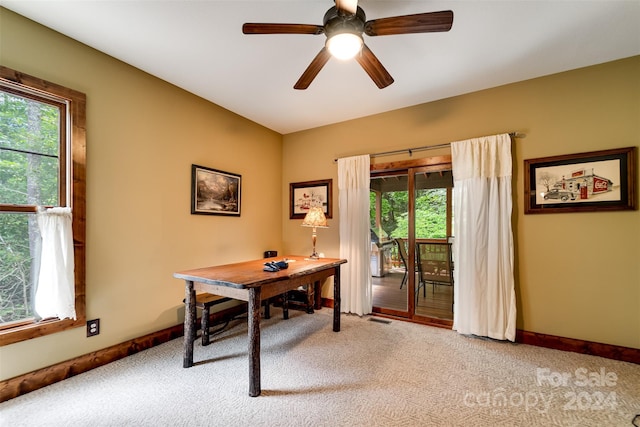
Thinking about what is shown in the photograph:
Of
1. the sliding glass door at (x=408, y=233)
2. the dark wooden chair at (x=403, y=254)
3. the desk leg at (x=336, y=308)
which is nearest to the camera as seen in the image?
the desk leg at (x=336, y=308)

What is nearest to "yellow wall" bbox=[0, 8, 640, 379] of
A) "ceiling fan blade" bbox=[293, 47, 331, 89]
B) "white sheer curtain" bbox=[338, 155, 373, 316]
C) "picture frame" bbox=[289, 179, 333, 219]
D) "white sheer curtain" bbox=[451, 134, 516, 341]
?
"white sheer curtain" bbox=[451, 134, 516, 341]

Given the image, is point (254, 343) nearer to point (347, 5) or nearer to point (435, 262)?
point (347, 5)

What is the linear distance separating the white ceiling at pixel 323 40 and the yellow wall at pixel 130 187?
0.20 metres

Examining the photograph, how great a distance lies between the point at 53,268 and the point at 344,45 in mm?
2508

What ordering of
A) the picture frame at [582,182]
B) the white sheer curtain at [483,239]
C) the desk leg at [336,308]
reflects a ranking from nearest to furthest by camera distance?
1. the picture frame at [582,182]
2. the white sheer curtain at [483,239]
3. the desk leg at [336,308]

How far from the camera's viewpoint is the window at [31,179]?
6.01ft

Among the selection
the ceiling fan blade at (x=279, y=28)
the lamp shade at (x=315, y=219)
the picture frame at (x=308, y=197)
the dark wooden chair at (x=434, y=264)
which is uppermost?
the ceiling fan blade at (x=279, y=28)

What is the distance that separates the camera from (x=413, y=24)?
1501 mm

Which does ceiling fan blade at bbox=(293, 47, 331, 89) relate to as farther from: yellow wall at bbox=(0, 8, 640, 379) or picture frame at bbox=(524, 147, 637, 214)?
picture frame at bbox=(524, 147, 637, 214)

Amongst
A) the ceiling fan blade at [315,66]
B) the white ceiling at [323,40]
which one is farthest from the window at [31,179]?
the ceiling fan blade at [315,66]

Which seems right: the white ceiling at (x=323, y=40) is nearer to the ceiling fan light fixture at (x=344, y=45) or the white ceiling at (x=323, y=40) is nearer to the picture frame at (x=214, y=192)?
the ceiling fan light fixture at (x=344, y=45)

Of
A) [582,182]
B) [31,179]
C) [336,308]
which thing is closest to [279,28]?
[31,179]

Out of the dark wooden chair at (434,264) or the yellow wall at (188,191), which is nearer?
the yellow wall at (188,191)

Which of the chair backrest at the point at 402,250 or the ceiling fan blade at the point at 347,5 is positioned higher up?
the ceiling fan blade at the point at 347,5
